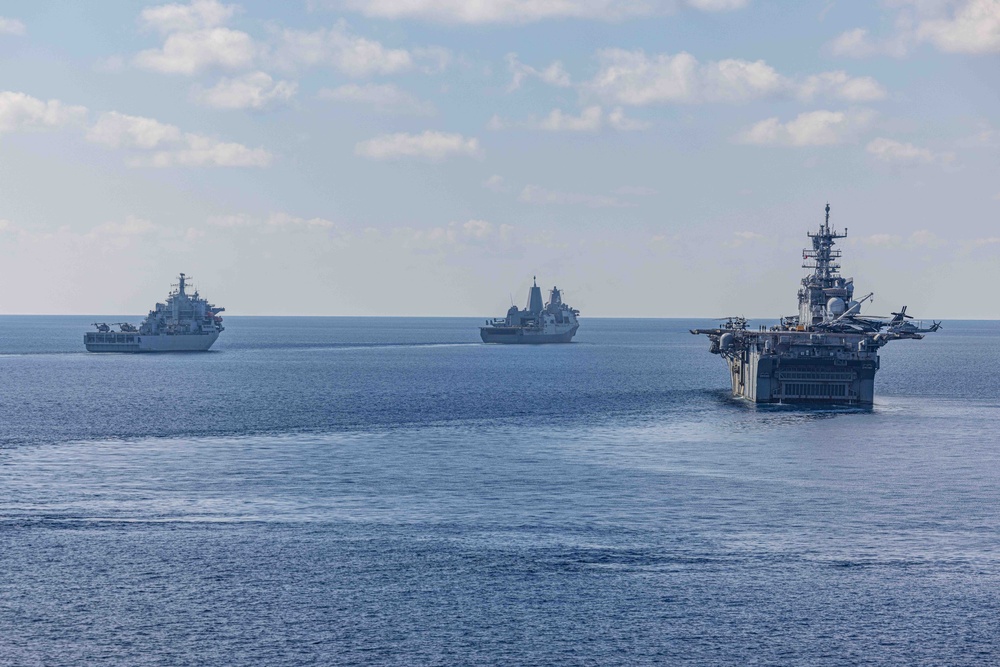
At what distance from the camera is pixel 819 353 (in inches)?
4109

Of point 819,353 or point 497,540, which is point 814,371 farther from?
point 497,540

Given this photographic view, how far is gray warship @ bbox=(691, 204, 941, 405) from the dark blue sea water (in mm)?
10531

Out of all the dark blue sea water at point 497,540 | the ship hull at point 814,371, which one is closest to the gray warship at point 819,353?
the ship hull at point 814,371

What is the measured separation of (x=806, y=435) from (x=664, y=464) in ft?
60.4

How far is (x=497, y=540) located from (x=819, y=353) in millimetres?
65831

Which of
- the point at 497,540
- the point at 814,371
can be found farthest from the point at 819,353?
the point at 497,540

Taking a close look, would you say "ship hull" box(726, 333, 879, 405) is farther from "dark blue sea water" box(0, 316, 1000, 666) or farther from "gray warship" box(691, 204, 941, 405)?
"dark blue sea water" box(0, 316, 1000, 666)

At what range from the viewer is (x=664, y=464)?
67.1 meters

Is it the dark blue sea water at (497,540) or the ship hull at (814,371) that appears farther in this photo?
the ship hull at (814,371)

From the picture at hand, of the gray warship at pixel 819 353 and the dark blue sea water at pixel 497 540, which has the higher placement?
the gray warship at pixel 819 353

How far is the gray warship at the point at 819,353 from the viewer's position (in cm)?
10338

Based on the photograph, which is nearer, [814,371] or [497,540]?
[497,540]

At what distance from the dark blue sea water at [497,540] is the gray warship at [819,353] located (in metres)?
10.5

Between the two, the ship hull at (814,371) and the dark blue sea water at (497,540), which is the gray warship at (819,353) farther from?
the dark blue sea water at (497,540)
